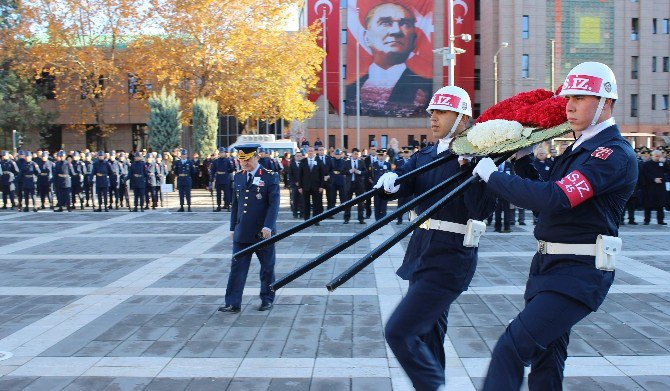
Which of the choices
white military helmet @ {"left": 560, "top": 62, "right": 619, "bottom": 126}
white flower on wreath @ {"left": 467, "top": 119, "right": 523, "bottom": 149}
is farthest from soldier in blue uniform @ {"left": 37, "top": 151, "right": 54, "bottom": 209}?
white military helmet @ {"left": 560, "top": 62, "right": 619, "bottom": 126}

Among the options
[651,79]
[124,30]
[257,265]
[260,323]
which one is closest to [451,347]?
[260,323]

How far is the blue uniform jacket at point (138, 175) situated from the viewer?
20.2m

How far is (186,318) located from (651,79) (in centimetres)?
5570

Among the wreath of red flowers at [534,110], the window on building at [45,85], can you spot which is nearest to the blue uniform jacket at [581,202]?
the wreath of red flowers at [534,110]

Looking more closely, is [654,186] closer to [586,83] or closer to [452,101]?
[452,101]

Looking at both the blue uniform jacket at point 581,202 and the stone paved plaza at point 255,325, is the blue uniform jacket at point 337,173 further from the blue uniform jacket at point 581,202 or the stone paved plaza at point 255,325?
the blue uniform jacket at point 581,202

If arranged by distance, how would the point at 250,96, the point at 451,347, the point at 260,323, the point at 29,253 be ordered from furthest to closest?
the point at 250,96 → the point at 29,253 → the point at 260,323 → the point at 451,347

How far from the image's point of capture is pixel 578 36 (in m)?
53.2

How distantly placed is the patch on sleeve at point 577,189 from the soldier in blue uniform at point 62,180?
19.9m

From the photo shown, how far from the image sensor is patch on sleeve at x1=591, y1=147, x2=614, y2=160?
326cm

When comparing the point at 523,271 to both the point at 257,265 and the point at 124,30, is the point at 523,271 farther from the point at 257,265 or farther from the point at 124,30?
the point at 124,30

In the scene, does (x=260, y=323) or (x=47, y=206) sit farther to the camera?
(x=47, y=206)

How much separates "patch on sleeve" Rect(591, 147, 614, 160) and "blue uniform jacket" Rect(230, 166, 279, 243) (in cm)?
466

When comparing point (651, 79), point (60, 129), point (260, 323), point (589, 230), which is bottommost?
point (260, 323)
